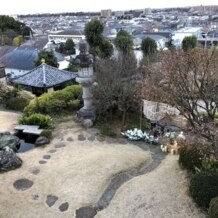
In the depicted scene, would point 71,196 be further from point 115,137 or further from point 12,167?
point 115,137

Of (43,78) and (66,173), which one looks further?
(43,78)

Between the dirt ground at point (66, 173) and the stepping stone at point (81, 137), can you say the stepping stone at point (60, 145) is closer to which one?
the dirt ground at point (66, 173)

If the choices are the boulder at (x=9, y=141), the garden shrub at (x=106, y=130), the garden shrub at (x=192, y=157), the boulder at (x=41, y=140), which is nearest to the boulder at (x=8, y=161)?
the boulder at (x=9, y=141)

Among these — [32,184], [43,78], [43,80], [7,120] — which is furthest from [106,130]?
[43,78]

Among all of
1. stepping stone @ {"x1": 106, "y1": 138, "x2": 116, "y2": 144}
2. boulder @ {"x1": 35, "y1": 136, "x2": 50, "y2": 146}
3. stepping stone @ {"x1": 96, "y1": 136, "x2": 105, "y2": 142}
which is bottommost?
stepping stone @ {"x1": 106, "y1": 138, "x2": 116, "y2": 144}

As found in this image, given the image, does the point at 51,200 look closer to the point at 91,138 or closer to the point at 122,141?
the point at 91,138

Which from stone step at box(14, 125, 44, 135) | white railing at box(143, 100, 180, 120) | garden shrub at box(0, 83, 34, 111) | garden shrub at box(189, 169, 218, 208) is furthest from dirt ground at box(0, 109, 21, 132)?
garden shrub at box(189, 169, 218, 208)

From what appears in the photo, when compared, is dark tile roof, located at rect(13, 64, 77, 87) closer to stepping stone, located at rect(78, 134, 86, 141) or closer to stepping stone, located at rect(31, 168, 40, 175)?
stepping stone, located at rect(78, 134, 86, 141)

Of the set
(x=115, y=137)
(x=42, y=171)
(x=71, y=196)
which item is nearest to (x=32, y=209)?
(x=71, y=196)
